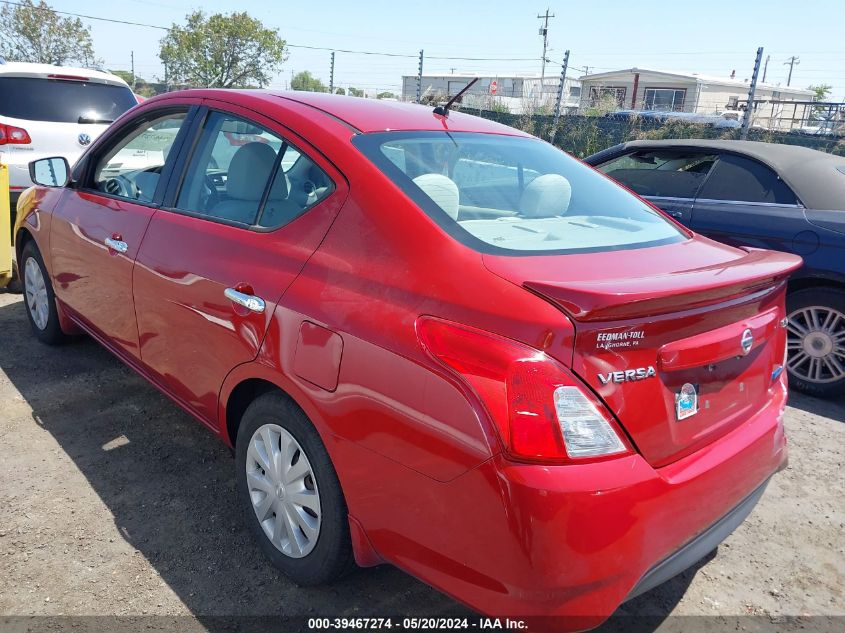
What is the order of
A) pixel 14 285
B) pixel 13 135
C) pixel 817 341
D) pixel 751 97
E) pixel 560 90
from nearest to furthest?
pixel 817 341 < pixel 14 285 < pixel 13 135 < pixel 751 97 < pixel 560 90

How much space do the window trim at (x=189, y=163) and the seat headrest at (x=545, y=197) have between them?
77 centimetres

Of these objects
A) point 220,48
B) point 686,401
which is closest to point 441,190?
point 686,401

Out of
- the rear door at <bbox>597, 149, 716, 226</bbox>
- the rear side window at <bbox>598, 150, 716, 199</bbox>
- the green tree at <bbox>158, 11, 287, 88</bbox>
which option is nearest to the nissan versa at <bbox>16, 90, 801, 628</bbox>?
the rear door at <bbox>597, 149, 716, 226</bbox>

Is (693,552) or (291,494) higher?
(693,552)

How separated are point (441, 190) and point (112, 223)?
1.95 metres

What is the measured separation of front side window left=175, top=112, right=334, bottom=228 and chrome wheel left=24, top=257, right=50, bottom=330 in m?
2.08

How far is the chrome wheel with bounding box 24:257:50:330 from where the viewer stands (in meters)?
4.45

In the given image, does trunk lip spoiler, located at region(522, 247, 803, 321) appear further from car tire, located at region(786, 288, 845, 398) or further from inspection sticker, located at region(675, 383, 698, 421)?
car tire, located at region(786, 288, 845, 398)

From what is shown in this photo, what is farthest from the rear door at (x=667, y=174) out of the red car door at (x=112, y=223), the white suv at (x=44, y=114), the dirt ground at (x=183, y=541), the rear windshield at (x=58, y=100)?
the rear windshield at (x=58, y=100)

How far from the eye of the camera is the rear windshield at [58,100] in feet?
23.1

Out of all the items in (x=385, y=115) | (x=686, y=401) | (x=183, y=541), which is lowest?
(x=183, y=541)

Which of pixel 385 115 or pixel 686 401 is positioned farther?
pixel 385 115

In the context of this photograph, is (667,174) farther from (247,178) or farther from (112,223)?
(112,223)

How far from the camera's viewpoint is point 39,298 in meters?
4.54
